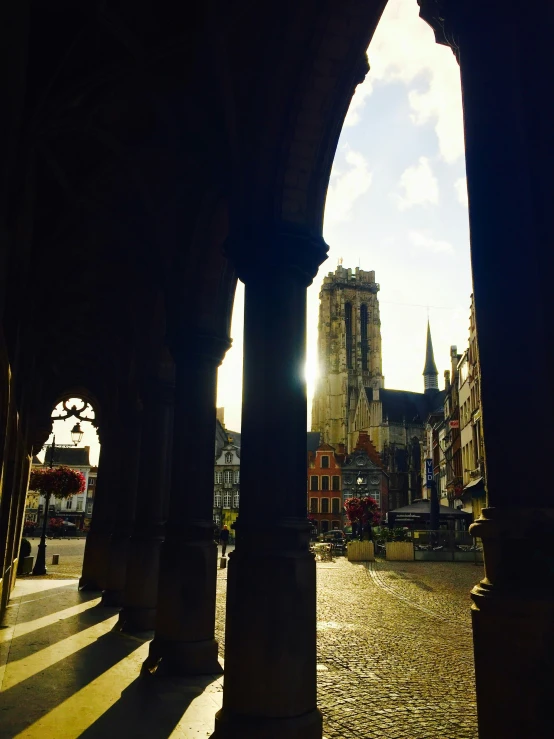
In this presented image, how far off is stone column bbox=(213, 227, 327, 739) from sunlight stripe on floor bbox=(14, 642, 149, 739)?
141 centimetres

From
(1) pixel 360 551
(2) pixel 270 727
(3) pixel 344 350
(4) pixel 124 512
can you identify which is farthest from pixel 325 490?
(2) pixel 270 727

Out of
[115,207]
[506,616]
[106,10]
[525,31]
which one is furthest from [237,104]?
[506,616]

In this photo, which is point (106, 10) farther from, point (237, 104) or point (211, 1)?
point (237, 104)

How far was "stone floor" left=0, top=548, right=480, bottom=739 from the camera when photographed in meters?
5.02

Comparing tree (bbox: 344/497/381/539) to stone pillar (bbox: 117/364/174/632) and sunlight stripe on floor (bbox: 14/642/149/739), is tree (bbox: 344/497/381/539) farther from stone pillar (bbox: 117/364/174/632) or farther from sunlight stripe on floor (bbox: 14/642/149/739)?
sunlight stripe on floor (bbox: 14/642/149/739)

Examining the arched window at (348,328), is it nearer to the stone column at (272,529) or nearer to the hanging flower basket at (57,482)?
the hanging flower basket at (57,482)

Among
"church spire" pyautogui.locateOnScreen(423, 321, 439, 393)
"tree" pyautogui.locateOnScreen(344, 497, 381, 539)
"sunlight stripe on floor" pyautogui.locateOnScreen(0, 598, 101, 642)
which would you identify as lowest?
"sunlight stripe on floor" pyautogui.locateOnScreen(0, 598, 101, 642)

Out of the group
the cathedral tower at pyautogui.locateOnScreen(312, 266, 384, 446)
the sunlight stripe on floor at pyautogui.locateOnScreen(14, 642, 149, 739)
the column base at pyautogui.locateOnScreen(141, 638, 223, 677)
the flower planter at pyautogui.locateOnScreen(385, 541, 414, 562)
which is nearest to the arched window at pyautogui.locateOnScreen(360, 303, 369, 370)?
the cathedral tower at pyautogui.locateOnScreen(312, 266, 384, 446)

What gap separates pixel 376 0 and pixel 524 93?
2.83 meters

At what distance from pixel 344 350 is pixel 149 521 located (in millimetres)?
80914

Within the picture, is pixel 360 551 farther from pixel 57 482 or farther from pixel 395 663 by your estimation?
pixel 395 663

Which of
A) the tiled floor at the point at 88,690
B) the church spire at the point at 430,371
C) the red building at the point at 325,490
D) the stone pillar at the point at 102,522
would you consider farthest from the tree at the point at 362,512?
the church spire at the point at 430,371

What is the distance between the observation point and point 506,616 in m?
2.51

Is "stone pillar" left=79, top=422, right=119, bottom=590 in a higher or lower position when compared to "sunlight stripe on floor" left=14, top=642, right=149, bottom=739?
higher
